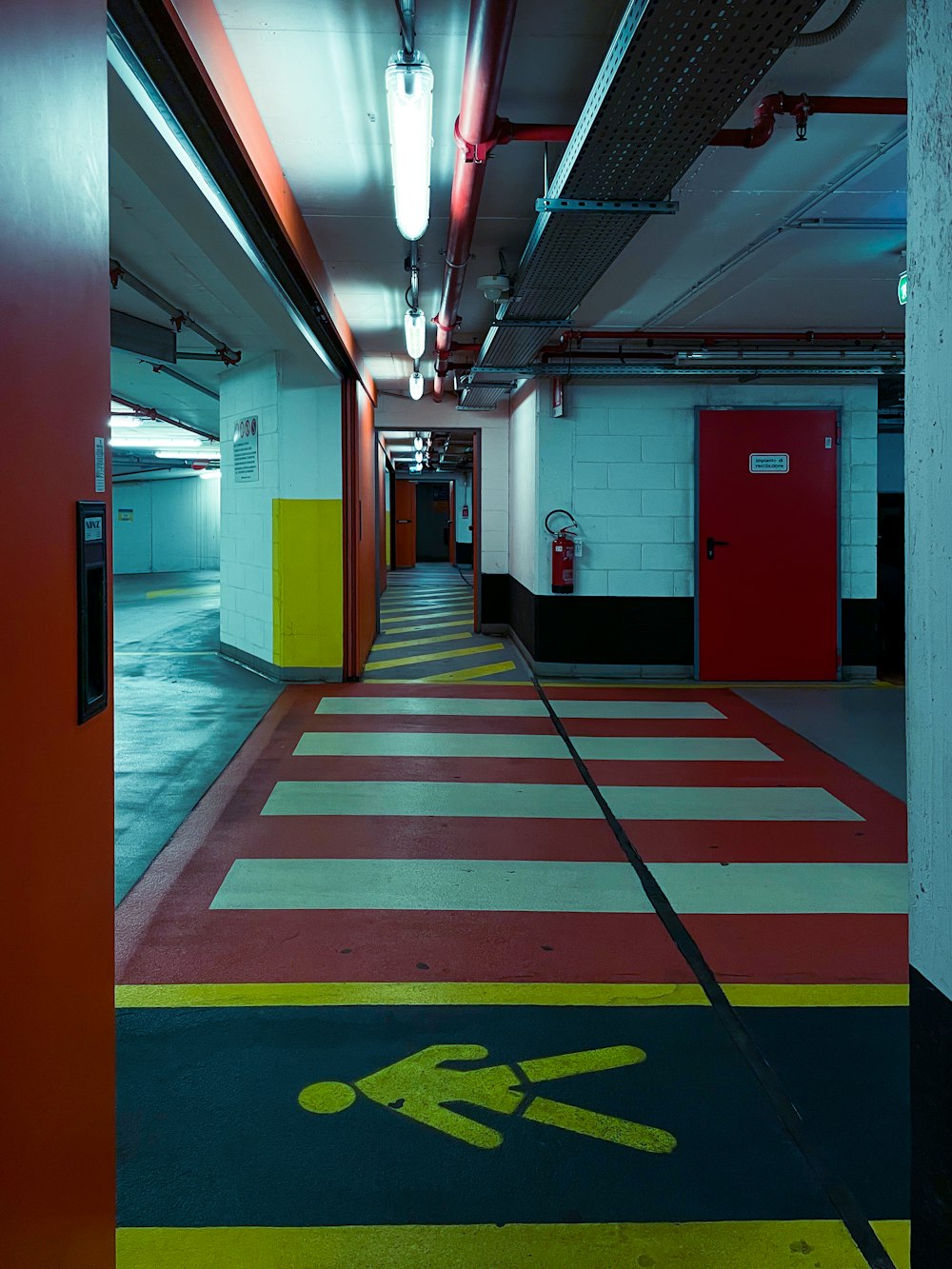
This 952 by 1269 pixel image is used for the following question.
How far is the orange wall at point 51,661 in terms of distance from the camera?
1.16 metres

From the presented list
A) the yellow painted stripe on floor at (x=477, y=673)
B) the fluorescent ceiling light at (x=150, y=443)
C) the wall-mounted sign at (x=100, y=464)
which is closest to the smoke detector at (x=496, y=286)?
the yellow painted stripe on floor at (x=477, y=673)

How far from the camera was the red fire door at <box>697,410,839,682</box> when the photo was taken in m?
7.90

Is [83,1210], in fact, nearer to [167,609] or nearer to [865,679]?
[865,679]

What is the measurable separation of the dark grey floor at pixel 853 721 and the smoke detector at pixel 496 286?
323 centimetres

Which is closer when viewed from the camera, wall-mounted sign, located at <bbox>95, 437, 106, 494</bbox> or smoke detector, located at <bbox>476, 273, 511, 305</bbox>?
wall-mounted sign, located at <bbox>95, 437, 106, 494</bbox>

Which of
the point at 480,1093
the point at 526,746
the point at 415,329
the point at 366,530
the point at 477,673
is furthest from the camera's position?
the point at 366,530

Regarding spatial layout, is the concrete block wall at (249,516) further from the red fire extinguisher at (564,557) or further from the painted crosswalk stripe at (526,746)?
the painted crosswalk stripe at (526,746)

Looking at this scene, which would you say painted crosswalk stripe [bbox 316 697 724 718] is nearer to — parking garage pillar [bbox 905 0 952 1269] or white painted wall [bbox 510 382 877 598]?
white painted wall [bbox 510 382 877 598]

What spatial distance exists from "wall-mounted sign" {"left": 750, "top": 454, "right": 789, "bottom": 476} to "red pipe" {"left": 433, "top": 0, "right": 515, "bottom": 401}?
156 inches

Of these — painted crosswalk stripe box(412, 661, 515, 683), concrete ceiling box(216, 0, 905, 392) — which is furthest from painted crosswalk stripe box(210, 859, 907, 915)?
painted crosswalk stripe box(412, 661, 515, 683)

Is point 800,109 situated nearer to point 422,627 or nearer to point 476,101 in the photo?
point 476,101

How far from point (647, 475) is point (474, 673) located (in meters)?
2.25

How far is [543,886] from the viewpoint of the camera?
11.3ft

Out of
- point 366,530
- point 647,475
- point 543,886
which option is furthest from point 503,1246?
point 366,530
